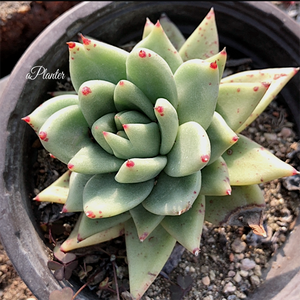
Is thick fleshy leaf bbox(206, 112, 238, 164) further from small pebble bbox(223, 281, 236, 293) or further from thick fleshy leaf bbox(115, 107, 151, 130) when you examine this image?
small pebble bbox(223, 281, 236, 293)

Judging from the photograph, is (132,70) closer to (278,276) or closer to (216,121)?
(216,121)

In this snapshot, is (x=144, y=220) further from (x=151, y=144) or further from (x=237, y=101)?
(x=237, y=101)

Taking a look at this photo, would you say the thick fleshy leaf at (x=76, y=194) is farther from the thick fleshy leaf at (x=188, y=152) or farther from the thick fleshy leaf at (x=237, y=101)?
the thick fleshy leaf at (x=237, y=101)

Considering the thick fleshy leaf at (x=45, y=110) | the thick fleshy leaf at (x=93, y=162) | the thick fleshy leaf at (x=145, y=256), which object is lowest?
the thick fleshy leaf at (x=145, y=256)

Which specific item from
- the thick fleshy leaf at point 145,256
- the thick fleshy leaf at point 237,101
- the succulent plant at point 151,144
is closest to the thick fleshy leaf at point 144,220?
the succulent plant at point 151,144

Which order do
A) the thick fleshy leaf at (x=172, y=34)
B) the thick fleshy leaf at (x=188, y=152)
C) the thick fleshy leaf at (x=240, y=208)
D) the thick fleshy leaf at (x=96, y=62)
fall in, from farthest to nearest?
the thick fleshy leaf at (x=172, y=34)
the thick fleshy leaf at (x=240, y=208)
the thick fleshy leaf at (x=96, y=62)
the thick fleshy leaf at (x=188, y=152)

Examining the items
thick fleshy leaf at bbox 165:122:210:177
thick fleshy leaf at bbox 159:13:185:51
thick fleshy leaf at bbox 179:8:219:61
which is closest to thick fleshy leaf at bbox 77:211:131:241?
thick fleshy leaf at bbox 165:122:210:177

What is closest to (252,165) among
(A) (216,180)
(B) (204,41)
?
(A) (216,180)
